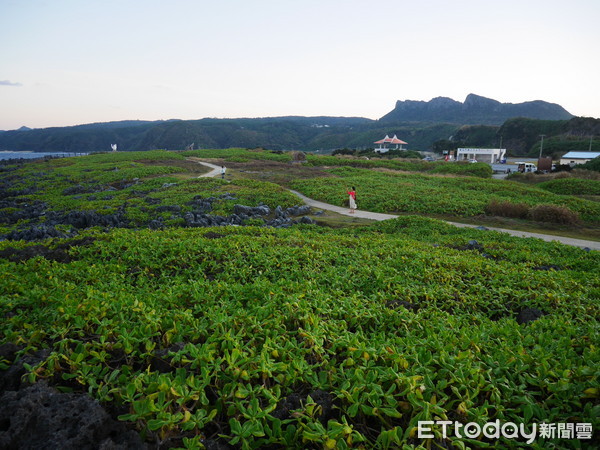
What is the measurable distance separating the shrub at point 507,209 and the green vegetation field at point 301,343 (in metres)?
10.7

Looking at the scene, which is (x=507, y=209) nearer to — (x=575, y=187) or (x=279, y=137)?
(x=575, y=187)

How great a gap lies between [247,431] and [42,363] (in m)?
1.77

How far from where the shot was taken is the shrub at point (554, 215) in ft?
51.1

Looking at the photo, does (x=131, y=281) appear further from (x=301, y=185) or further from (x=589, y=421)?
(x=301, y=185)

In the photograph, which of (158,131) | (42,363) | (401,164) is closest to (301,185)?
(401,164)

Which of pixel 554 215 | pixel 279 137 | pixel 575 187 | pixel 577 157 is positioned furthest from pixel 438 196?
pixel 279 137

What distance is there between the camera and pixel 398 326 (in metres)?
4.31

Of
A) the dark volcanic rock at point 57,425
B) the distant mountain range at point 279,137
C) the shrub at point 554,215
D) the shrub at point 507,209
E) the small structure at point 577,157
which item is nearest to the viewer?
the dark volcanic rock at point 57,425

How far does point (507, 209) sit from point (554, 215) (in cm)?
199

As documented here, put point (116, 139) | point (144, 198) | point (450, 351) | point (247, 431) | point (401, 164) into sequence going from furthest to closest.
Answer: point (116, 139)
point (401, 164)
point (144, 198)
point (450, 351)
point (247, 431)

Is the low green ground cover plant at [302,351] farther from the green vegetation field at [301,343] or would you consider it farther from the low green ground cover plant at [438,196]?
the low green ground cover plant at [438,196]

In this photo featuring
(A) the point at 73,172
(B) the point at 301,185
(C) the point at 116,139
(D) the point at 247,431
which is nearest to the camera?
(D) the point at 247,431

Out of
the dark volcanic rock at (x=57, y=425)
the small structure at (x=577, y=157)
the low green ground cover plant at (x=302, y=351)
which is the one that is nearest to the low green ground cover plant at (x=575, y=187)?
the low green ground cover plant at (x=302, y=351)

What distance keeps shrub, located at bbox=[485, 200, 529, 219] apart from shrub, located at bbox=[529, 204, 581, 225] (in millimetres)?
411
